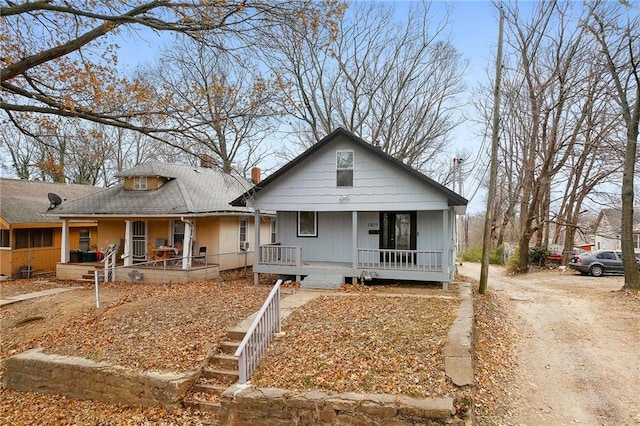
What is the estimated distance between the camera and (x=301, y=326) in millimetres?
8453

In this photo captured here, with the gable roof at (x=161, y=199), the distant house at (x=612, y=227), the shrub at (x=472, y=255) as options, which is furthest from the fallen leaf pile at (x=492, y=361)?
the shrub at (x=472, y=255)

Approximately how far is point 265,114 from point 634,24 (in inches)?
509

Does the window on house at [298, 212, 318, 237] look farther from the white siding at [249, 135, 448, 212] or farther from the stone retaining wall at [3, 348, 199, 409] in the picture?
the stone retaining wall at [3, 348, 199, 409]

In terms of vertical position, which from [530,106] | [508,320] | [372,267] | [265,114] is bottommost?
[508,320]

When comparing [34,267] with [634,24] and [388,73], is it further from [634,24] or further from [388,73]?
[634,24]

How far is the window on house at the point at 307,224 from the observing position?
51.4 feet

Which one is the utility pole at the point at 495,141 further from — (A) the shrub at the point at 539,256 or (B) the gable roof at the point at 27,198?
(B) the gable roof at the point at 27,198

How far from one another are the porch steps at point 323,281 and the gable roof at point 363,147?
3.50 m

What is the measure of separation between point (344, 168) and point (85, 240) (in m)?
15.5

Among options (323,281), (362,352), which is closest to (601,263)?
(323,281)

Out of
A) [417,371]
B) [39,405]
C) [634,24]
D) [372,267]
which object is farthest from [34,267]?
[634,24]

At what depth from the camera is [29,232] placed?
63.4ft

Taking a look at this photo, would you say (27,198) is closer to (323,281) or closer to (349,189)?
(323,281)

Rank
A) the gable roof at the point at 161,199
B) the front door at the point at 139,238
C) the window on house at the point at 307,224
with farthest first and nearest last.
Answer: the front door at the point at 139,238 → the gable roof at the point at 161,199 → the window on house at the point at 307,224
